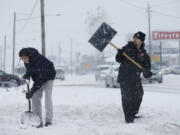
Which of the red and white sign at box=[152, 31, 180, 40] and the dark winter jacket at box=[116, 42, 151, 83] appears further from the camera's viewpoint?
the red and white sign at box=[152, 31, 180, 40]

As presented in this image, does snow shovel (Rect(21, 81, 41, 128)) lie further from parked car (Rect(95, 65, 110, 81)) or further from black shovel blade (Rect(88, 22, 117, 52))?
parked car (Rect(95, 65, 110, 81))

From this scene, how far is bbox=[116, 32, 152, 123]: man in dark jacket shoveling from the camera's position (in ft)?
22.9

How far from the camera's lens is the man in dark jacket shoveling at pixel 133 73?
698 centimetres

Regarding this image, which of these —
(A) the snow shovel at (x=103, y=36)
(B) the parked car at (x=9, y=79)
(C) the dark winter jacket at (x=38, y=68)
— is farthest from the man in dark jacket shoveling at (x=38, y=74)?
(B) the parked car at (x=9, y=79)

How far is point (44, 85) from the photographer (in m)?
6.83

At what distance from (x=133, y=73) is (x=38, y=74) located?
1784 millimetres

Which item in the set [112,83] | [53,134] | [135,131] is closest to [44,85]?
[53,134]

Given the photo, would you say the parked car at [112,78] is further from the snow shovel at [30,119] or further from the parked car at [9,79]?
the snow shovel at [30,119]

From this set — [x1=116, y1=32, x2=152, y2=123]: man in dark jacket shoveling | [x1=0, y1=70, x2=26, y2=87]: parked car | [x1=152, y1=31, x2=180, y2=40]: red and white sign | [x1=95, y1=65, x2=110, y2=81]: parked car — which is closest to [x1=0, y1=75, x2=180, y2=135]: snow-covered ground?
[x1=116, y1=32, x2=152, y2=123]: man in dark jacket shoveling

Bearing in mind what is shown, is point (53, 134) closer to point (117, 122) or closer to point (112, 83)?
point (117, 122)

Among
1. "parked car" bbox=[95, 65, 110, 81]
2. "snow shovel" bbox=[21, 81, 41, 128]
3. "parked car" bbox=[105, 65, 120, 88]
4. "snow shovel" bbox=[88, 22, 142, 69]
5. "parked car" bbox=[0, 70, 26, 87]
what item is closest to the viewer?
"snow shovel" bbox=[21, 81, 41, 128]

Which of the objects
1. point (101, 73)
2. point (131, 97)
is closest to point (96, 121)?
point (131, 97)

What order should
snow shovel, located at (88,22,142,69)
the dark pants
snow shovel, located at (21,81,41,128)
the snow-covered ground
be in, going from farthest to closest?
snow shovel, located at (88,22,142,69), the dark pants, snow shovel, located at (21,81,41,128), the snow-covered ground

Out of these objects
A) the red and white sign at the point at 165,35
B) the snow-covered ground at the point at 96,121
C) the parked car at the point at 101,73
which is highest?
the red and white sign at the point at 165,35
